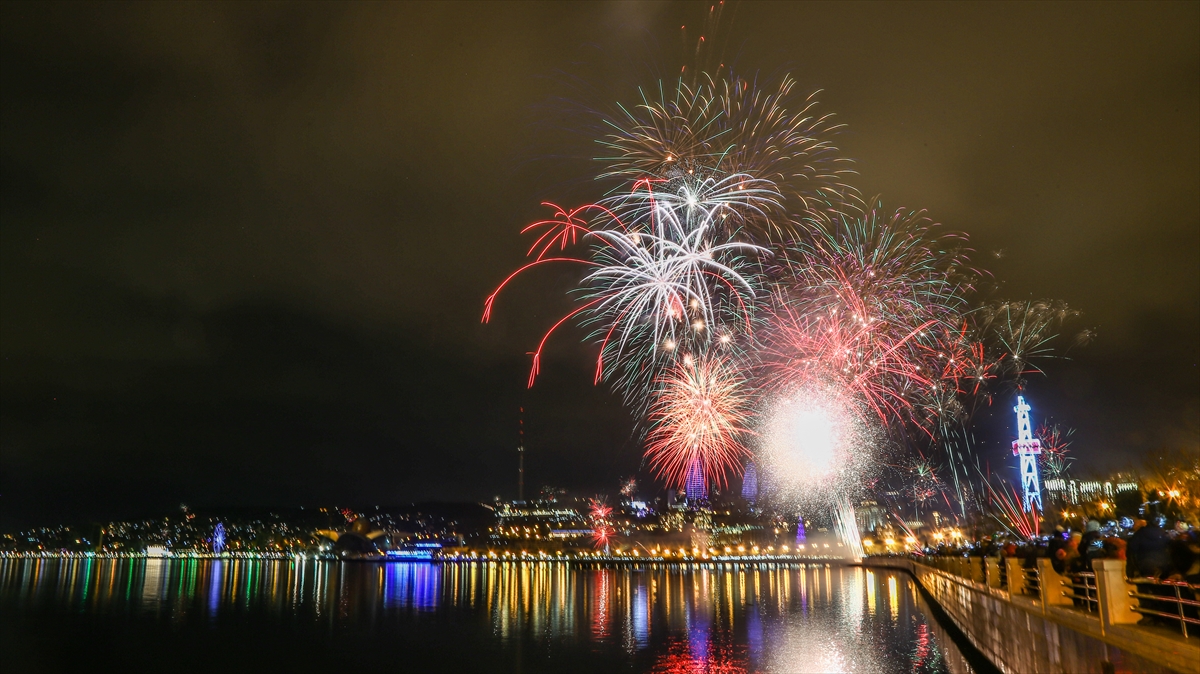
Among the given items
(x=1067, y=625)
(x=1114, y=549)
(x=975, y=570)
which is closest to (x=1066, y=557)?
(x=1114, y=549)

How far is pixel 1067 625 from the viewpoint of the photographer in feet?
32.0

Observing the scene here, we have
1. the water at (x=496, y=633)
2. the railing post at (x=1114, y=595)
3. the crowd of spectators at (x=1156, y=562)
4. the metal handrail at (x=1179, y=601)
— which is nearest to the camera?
the metal handrail at (x=1179, y=601)

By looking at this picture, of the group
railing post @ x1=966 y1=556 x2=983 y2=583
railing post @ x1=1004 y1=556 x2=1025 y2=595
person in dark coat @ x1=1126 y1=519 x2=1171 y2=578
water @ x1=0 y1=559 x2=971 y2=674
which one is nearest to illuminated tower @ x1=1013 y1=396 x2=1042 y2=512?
water @ x1=0 y1=559 x2=971 y2=674

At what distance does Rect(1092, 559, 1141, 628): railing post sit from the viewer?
8.42m

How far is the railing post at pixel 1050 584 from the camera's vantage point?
37.2 feet

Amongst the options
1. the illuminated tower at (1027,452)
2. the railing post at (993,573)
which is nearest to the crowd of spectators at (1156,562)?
the railing post at (993,573)

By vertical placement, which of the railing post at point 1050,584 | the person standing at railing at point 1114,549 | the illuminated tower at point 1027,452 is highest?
the illuminated tower at point 1027,452

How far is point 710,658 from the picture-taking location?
822 inches

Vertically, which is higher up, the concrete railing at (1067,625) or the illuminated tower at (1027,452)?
the illuminated tower at (1027,452)

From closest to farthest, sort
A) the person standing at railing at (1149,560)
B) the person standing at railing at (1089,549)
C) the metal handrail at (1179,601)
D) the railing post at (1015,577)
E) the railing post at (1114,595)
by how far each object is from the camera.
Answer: the metal handrail at (1179,601) < the railing post at (1114,595) < the person standing at railing at (1149,560) < the person standing at railing at (1089,549) < the railing post at (1015,577)

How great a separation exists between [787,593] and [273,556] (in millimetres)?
162246

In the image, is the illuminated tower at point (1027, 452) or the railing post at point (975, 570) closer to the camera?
the railing post at point (975, 570)

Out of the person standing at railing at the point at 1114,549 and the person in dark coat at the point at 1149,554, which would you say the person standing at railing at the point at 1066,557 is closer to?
the person standing at railing at the point at 1114,549

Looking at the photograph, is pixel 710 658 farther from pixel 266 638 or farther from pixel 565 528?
pixel 565 528
